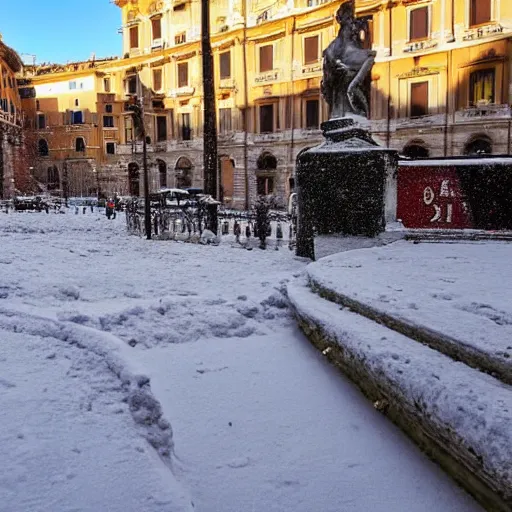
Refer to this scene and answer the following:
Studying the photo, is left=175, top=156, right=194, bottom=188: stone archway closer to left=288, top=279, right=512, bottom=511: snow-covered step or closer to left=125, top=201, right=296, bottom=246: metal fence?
left=125, top=201, right=296, bottom=246: metal fence

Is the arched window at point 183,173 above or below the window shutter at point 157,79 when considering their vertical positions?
below

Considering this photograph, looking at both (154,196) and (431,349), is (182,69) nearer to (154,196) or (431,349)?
(154,196)

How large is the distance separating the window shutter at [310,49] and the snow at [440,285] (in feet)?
77.9

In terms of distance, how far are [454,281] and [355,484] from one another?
247cm

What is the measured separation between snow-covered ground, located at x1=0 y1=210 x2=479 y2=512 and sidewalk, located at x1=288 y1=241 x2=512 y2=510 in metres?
0.16

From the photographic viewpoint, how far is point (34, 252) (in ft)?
27.7

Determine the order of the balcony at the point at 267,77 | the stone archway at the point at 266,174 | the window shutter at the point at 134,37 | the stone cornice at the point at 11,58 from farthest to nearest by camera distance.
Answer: the stone cornice at the point at 11,58, the window shutter at the point at 134,37, the stone archway at the point at 266,174, the balcony at the point at 267,77

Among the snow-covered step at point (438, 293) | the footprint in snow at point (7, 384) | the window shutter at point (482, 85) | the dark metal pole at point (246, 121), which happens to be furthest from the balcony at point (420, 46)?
the footprint in snow at point (7, 384)

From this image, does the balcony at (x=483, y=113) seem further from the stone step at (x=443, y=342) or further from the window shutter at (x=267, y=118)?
the stone step at (x=443, y=342)

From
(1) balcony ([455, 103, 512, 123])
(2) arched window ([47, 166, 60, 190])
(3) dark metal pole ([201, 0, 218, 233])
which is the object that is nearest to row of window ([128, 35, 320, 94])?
(1) balcony ([455, 103, 512, 123])

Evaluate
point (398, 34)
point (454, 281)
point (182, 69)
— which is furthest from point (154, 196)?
point (182, 69)

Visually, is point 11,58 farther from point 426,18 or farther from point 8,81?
point 426,18

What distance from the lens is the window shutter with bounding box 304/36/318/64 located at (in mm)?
27297

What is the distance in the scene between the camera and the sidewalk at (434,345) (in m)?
1.98
